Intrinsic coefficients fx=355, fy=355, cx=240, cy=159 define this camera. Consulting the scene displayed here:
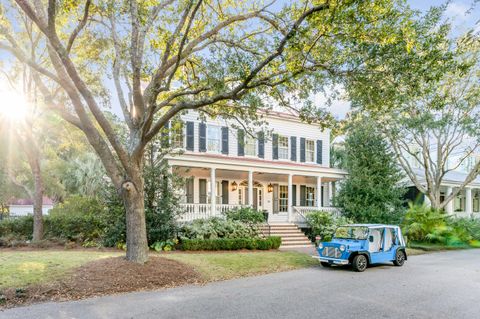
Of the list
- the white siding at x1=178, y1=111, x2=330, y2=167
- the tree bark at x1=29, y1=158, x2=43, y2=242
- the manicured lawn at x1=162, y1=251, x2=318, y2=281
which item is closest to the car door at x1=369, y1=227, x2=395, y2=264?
the manicured lawn at x1=162, y1=251, x2=318, y2=281

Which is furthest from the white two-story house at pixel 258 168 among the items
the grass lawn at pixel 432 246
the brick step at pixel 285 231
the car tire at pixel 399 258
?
the car tire at pixel 399 258

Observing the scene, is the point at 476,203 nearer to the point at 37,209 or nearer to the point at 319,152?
the point at 319,152

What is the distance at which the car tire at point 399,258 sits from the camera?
41.8 ft

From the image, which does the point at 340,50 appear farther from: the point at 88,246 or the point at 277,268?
the point at 88,246

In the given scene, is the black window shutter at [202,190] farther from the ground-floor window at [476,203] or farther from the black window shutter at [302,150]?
the ground-floor window at [476,203]

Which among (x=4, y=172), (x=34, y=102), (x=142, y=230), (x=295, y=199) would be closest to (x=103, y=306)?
(x=142, y=230)

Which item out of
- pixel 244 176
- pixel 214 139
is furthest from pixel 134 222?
pixel 244 176

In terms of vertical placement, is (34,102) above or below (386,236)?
above

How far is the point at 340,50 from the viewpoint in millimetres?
10352

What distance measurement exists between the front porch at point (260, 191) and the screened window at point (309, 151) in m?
1.46

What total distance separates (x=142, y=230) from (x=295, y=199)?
54.1 feet

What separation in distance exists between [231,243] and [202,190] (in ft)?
24.3

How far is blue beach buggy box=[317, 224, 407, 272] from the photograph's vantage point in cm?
1148

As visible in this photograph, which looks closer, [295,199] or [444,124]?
[444,124]
